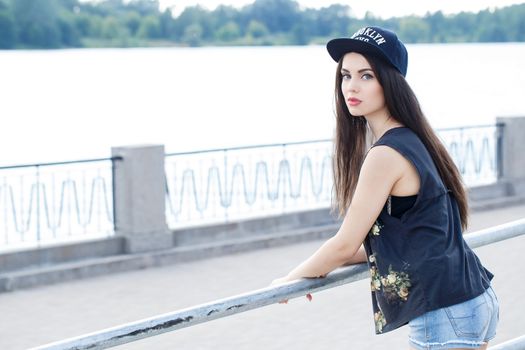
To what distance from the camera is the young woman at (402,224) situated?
2982mm

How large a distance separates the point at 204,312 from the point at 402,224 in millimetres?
691

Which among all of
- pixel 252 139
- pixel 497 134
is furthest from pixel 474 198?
pixel 252 139

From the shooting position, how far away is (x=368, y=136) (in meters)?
3.30

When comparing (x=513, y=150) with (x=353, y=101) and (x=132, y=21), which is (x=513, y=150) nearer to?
(x=353, y=101)

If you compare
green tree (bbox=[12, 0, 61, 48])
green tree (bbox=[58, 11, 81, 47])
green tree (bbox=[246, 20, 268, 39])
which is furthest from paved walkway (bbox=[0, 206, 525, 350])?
green tree (bbox=[58, 11, 81, 47])

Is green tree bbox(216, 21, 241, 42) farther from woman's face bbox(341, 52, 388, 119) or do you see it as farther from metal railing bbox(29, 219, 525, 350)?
metal railing bbox(29, 219, 525, 350)

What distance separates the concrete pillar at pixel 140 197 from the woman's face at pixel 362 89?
8459 mm

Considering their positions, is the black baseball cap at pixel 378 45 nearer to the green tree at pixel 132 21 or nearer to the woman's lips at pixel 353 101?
the woman's lips at pixel 353 101

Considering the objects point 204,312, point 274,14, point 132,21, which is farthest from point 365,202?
point 132,21

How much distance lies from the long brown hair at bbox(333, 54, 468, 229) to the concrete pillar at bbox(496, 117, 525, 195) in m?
12.8

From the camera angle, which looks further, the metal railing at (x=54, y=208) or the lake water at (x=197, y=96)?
the lake water at (x=197, y=96)

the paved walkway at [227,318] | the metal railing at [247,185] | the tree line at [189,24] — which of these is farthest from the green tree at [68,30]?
the paved walkway at [227,318]

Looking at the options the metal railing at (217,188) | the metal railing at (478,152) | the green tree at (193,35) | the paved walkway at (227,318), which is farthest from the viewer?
the green tree at (193,35)

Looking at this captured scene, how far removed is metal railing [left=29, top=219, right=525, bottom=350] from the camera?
240 cm
